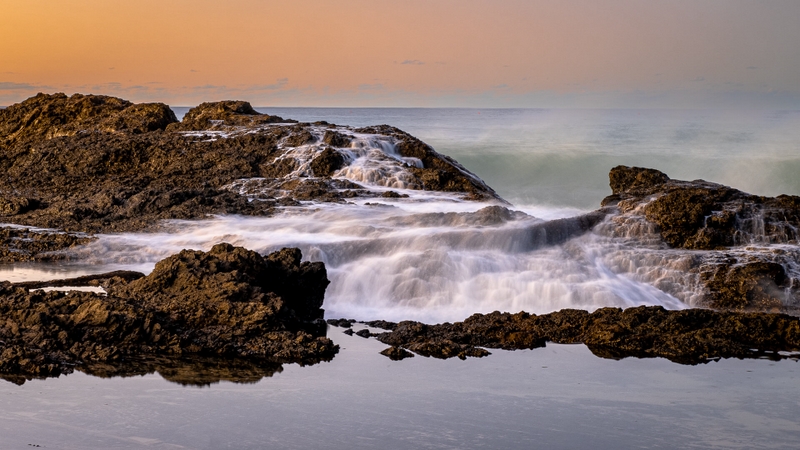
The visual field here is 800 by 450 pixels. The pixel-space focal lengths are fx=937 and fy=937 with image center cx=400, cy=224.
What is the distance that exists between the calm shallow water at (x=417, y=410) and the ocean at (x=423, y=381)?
2 cm

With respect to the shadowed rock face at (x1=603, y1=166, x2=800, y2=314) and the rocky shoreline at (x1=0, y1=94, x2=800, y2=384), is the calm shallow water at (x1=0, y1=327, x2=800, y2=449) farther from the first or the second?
the shadowed rock face at (x1=603, y1=166, x2=800, y2=314)

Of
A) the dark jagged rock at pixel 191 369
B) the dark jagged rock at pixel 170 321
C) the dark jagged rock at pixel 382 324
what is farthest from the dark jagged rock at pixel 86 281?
the dark jagged rock at pixel 382 324

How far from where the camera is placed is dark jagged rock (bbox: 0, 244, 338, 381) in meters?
8.03

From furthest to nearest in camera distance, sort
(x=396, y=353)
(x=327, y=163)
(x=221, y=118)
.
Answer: (x=221, y=118)
(x=327, y=163)
(x=396, y=353)

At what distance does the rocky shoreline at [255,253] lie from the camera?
8.44 metres

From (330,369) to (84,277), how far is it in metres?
4.35

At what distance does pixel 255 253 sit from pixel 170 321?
150 cm

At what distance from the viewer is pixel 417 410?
23.0 feet

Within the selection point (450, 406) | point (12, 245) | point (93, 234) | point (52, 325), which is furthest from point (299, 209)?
point (450, 406)

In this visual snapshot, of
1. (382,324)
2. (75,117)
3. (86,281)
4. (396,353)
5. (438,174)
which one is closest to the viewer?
(396,353)

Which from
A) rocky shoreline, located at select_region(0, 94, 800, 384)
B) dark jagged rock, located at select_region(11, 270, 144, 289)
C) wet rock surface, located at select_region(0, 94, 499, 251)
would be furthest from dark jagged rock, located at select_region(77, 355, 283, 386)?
wet rock surface, located at select_region(0, 94, 499, 251)

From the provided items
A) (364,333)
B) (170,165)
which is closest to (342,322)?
(364,333)

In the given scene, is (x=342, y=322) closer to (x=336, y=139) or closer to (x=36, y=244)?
(x=36, y=244)

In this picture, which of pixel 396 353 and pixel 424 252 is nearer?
pixel 396 353
